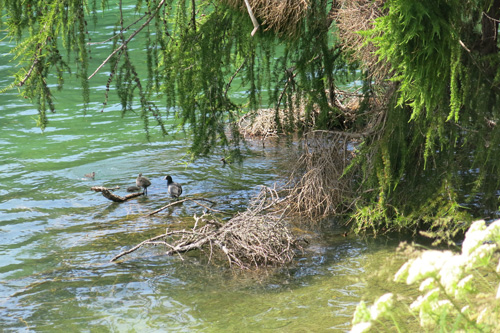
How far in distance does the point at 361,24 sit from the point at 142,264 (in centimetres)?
463

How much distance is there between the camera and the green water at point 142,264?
7.79 m

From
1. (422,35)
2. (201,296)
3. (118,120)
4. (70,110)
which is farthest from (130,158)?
(422,35)

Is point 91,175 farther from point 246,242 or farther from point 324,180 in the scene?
point 246,242

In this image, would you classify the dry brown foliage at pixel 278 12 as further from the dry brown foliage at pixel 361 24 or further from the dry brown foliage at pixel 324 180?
the dry brown foliage at pixel 324 180

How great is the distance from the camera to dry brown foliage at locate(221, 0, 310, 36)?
9555 millimetres

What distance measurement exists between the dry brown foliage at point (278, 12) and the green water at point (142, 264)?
3358mm

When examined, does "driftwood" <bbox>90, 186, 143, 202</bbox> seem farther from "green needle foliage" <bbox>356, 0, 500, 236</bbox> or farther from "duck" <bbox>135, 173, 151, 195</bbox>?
"green needle foliage" <bbox>356, 0, 500, 236</bbox>

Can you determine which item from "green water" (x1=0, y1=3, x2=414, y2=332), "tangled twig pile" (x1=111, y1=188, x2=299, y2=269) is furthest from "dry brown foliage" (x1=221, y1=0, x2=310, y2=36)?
"green water" (x1=0, y1=3, x2=414, y2=332)

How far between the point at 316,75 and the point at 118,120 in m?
9.25

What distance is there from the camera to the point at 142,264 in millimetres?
9500

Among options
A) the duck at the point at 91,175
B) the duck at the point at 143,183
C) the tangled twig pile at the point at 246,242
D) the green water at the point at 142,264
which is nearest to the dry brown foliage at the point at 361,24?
the tangled twig pile at the point at 246,242

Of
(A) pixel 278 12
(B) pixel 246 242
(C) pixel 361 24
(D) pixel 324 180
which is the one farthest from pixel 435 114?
(B) pixel 246 242

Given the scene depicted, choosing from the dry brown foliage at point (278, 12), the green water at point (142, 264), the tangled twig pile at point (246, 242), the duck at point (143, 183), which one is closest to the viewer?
the green water at point (142, 264)

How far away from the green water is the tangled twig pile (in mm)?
202
